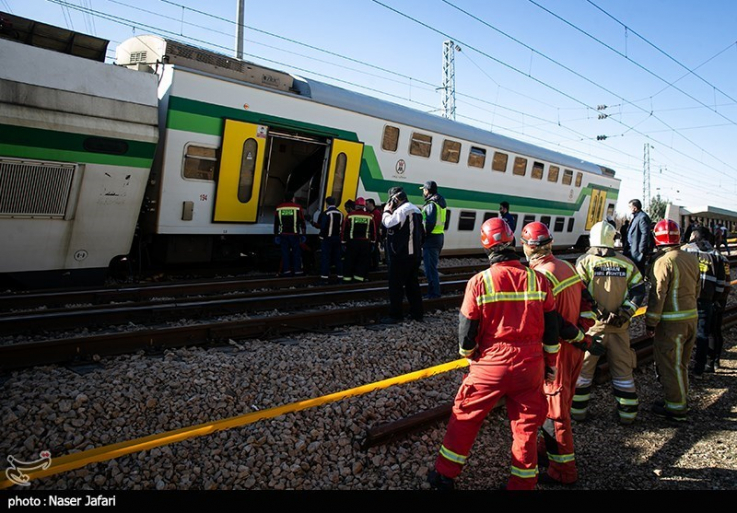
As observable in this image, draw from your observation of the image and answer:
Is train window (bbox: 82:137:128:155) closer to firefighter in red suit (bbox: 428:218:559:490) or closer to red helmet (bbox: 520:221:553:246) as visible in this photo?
red helmet (bbox: 520:221:553:246)

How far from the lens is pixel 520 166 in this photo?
53.2ft

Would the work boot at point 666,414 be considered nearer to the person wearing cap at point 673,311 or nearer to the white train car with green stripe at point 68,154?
the person wearing cap at point 673,311

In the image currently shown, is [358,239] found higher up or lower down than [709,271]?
lower down

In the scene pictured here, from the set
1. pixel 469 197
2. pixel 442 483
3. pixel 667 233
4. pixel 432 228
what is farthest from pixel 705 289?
pixel 469 197

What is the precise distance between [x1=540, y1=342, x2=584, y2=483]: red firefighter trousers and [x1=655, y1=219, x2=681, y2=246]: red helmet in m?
1.91

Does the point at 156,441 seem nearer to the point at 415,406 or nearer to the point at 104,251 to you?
the point at 415,406

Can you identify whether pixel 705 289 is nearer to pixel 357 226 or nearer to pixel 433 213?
pixel 433 213

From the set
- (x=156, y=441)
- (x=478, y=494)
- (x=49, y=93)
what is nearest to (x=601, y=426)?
(x=478, y=494)

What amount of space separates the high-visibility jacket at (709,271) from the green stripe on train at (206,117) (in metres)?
7.04

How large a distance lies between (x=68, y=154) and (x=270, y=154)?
418 cm

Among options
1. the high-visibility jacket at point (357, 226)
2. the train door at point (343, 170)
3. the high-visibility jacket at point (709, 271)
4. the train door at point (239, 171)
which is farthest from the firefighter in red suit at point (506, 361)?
the train door at point (343, 170)

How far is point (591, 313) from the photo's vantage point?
4.11 meters

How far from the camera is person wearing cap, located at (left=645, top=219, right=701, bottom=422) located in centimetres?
507

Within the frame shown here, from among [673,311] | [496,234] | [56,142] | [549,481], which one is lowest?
[549,481]
